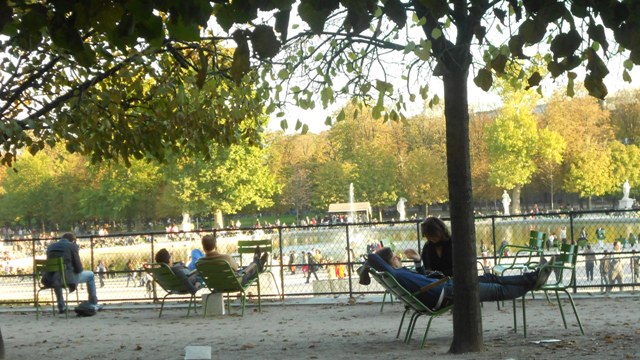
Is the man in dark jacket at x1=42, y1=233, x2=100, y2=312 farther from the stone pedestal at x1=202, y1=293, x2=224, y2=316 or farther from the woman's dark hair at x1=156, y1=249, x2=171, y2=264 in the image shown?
the stone pedestal at x1=202, y1=293, x2=224, y2=316

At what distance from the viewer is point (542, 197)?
91.6 metres

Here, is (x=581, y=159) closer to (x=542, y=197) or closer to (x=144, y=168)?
(x=542, y=197)

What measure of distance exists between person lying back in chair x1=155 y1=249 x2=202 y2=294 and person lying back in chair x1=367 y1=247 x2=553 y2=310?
16.5 feet

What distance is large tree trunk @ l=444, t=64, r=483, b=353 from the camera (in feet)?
29.1

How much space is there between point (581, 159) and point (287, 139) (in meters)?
28.7

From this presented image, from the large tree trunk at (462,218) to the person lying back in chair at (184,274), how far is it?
247 inches

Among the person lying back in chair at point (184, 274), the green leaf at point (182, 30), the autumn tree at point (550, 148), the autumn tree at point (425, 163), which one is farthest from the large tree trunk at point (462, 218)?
the autumn tree at point (425, 163)

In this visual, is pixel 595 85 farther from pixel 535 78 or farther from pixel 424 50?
pixel 424 50

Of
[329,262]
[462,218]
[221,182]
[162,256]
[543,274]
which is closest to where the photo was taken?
[462,218]

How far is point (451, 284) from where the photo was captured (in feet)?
31.8

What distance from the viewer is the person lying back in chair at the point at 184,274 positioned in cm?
1439

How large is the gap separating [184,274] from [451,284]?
18.9ft

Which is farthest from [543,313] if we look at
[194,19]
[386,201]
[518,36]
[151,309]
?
[386,201]

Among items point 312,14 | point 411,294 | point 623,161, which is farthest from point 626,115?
point 312,14
